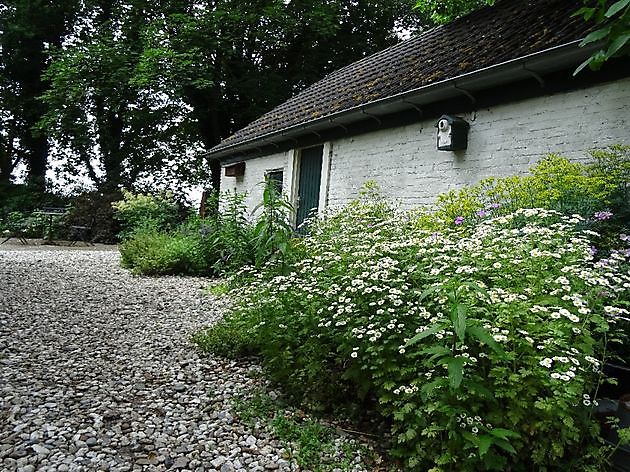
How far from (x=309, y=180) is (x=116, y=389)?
6.23 meters

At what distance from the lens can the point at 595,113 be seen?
4539mm

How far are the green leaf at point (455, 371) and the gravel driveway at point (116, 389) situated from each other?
1057mm

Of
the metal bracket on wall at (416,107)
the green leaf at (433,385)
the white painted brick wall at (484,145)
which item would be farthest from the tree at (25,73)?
the green leaf at (433,385)

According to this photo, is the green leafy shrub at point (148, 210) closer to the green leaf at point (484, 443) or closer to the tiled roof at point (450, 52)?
the tiled roof at point (450, 52)

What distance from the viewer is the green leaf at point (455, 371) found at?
1945 mm

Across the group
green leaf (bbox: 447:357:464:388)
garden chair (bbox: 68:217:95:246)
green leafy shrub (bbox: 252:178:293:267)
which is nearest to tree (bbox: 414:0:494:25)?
green leafy shrub (bbox: 252:178:293:267)

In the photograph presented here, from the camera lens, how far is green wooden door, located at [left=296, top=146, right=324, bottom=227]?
874 centimetres

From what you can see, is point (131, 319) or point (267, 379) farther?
point (131, 319)

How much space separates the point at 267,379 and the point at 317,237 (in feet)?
5.97

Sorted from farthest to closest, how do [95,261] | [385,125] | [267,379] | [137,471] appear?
[95,261] → [385,125] → [267,379] → [137,471]

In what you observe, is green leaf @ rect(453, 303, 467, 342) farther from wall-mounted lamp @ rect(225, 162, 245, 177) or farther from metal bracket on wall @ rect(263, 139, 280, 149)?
wall-mounted lamp @ rect(225, 162, 245, 177)

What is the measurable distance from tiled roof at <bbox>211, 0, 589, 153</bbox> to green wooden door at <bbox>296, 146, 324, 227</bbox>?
65cm

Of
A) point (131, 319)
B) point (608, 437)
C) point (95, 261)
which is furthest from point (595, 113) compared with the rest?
point (95, 261)

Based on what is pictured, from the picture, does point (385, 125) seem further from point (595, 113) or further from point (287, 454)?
point (287, 454)
